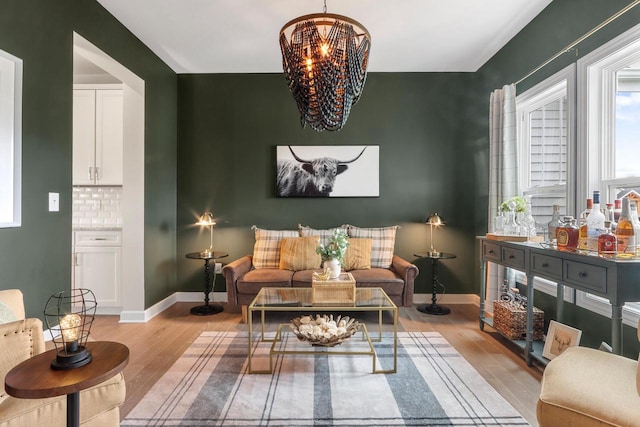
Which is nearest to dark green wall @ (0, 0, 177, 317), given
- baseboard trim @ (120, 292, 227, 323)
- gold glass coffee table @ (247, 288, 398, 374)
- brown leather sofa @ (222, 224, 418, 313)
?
baseboard trim @ (120, 292, 227, 323)

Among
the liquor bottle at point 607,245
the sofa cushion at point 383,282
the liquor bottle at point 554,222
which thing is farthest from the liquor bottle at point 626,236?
the sofa cushion at point 383,282

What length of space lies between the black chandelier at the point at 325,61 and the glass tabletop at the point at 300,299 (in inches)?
53.6

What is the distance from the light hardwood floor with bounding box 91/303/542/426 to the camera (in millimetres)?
2299

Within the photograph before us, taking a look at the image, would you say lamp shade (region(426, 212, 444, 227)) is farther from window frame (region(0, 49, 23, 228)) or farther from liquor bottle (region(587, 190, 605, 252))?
window frame (region(0, 49, 23, 228))

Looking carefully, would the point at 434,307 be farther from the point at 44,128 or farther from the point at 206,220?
the point at 44,128

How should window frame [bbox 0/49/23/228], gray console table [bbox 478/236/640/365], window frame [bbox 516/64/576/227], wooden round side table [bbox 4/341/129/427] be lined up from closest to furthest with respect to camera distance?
wooden round side table [bbox 4/341/129/427] → gray console table [bbox 478/236/640/365] → window frame [bbox 0/49/23/228] → window frame [bbox 516/64/576/227]

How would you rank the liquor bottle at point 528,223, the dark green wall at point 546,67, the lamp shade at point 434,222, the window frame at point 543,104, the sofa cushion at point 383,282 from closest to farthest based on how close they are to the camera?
the dark green wall at point 546,67 < the window frame at point 543,104 < the liquor bottle at point 528,223 < the sofa cushion at point 383,282 < the lamp shade at point 434,222

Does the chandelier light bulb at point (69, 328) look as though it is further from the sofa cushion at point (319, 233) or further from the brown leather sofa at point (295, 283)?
the sofa cushion at point (319, 233)

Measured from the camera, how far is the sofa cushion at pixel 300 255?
391 centimetres

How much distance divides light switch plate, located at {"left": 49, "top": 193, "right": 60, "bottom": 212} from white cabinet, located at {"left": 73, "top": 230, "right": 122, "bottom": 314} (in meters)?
1.40

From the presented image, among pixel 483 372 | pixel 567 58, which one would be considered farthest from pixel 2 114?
pixel 567 58

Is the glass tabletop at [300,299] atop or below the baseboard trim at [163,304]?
atop

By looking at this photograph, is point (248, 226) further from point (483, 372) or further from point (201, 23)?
point (483, 372)

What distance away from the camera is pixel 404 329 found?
3.45m
